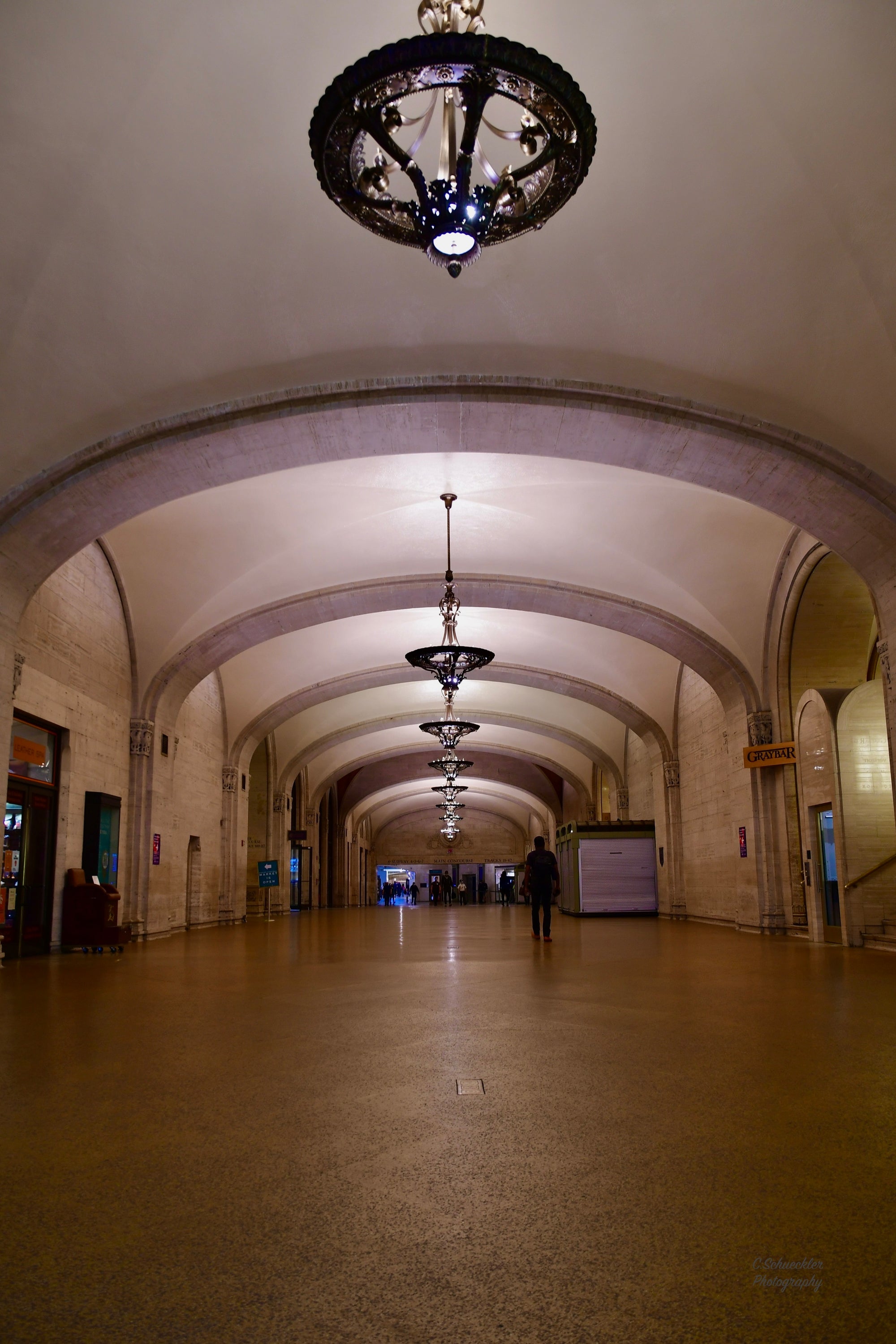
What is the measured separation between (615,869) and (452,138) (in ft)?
57.2

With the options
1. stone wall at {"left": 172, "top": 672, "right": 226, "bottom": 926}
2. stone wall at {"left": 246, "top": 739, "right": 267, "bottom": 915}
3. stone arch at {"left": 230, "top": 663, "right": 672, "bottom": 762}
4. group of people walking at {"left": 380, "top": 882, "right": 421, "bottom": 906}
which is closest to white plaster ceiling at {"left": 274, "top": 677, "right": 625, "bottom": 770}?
stone wall at {"left": 246, "top": 739, "right": 267, "bottom": 915}

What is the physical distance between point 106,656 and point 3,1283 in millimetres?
11681

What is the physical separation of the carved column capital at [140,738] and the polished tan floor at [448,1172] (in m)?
8.44

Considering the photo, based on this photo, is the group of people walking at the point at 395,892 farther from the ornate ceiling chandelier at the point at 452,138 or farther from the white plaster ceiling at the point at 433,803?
the ornate ceiling chandelier at the point at 452,138

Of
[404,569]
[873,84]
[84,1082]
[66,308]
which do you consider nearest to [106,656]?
[404,569]

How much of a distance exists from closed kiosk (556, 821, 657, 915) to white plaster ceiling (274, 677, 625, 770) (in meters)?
4.00

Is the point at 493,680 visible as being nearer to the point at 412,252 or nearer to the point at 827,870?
the point at 827,870

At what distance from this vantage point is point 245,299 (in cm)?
740

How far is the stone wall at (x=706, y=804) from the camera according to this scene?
15.6 m

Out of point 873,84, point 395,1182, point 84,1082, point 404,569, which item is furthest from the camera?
point 404,569

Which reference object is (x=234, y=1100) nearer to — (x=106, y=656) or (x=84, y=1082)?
(x=84, y=1082)

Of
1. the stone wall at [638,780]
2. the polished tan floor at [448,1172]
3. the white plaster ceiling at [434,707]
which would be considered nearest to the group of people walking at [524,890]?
the stone wall at [638,780]

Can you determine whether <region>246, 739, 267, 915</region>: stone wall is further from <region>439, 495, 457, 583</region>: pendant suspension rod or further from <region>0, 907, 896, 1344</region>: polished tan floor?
<region>0, 907, 896, 1344</region>: polished tan floor

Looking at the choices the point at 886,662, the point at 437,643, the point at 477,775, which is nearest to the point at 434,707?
the point at 437,643
